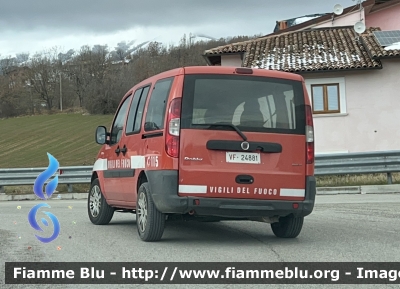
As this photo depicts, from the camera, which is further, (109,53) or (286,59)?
(109,53)

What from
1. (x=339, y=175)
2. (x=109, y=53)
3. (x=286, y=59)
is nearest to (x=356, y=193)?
(x=339, y=175)

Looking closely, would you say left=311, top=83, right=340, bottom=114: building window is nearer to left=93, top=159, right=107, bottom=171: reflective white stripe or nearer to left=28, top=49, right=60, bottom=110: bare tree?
left=93, top=159, right=107, bottom=171: reflective white stripe

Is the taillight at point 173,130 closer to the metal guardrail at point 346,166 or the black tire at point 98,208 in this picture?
the black tire at point 98,208

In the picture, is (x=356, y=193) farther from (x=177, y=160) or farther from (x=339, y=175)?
(x=177, y=160)

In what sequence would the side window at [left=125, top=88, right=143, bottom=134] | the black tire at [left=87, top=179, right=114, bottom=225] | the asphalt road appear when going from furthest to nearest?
the black tire at [left=87, top=179, right=114, bottom=225]
the side window at [left=125, top=88, right=143, bottom=134]
the asphalt road

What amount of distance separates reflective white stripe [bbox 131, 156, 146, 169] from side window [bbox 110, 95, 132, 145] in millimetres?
945

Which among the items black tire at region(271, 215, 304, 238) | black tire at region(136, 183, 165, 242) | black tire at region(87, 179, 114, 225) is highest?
black tire at region(136, 183, 165, 242)

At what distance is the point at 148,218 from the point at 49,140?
46.3 meters

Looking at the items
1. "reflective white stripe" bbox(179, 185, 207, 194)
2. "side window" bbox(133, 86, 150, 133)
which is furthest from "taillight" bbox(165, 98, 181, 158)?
"side window" bbox(133, 86, 150, 133)

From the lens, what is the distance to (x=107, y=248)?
7.23 m

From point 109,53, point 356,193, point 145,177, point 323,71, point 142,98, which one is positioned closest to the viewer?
point 145,177

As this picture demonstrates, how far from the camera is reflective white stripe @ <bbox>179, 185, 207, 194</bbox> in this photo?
708cm

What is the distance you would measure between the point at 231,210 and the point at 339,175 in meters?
11.5

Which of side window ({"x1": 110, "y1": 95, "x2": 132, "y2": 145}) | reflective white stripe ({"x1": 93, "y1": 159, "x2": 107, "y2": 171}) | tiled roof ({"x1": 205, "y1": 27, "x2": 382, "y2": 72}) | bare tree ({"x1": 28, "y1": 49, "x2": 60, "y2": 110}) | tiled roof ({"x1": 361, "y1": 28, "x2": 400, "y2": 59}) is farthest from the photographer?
bare tree ({"x1": 28, "y1": 49, "x2": 60, "y2": 110})
